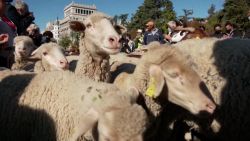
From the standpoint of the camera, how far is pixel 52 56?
5.23 metres

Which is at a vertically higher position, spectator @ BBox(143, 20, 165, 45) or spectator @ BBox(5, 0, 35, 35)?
spectator @ BBox(5, 0, 35, 35)

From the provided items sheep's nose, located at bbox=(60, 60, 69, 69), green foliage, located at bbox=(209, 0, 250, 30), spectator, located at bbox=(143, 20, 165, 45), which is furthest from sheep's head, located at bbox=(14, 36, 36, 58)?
green foliage, located at bbox=(209, 0, 250, 30)

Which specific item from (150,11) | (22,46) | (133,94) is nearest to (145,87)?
(133,94)

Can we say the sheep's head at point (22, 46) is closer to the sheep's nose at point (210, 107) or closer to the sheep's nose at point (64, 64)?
the sheep's nose at point (64, 64)

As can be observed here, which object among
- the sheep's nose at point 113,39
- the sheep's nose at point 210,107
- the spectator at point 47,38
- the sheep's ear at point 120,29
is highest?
the sheep's ear at point 120,29

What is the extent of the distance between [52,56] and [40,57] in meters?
0.24

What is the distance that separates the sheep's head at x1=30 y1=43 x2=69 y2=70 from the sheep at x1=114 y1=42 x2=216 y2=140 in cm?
135

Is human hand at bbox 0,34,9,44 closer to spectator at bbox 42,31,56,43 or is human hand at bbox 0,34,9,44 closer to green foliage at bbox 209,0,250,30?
spectator at bbox 42,31,56,43

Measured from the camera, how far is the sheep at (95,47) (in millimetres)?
4642

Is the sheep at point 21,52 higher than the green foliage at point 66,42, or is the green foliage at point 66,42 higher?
the sheep at point 21,52

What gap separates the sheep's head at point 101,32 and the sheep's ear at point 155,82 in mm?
716

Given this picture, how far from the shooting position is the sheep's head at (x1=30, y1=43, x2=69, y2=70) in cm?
505

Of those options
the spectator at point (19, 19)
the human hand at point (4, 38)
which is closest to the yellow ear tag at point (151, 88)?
→ the human hand at point (4, 38)

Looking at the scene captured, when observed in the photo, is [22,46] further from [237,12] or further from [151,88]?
[237,12]
